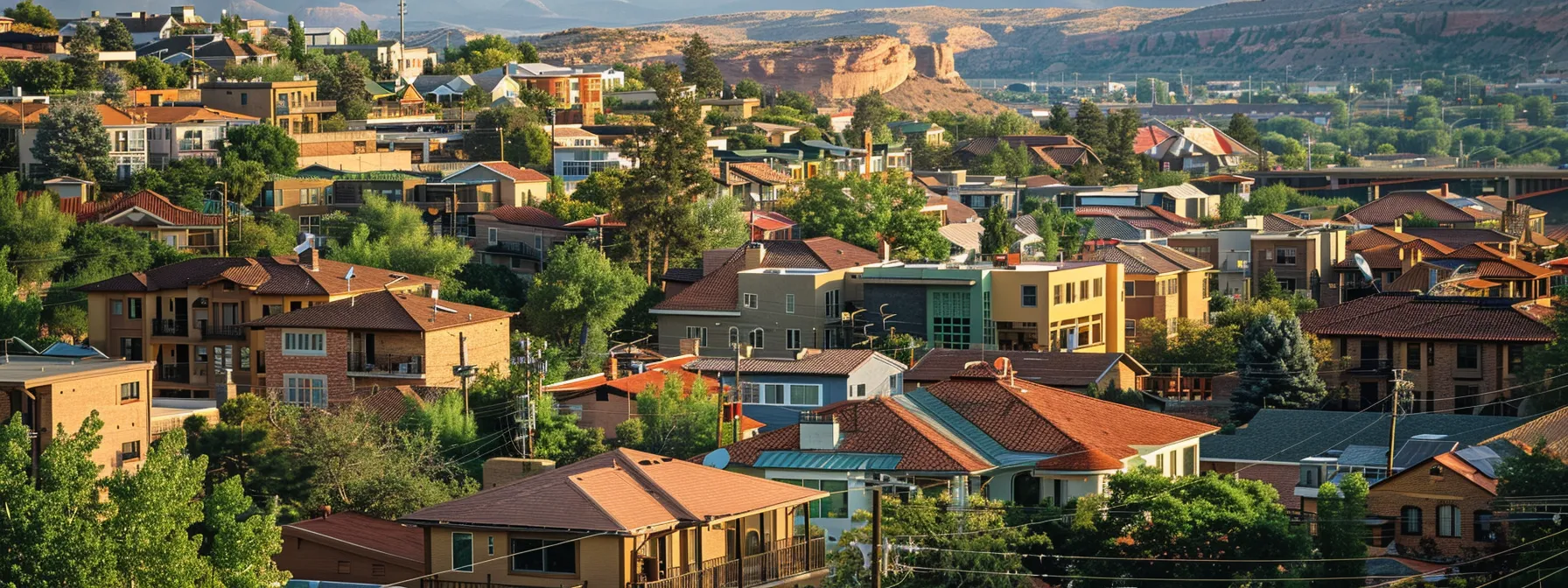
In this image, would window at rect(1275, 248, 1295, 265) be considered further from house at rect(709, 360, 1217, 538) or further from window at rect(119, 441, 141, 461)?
window at rect(119, 441, 141, 461)

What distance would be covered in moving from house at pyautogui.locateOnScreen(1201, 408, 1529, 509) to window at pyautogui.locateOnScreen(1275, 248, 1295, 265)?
1254 inches

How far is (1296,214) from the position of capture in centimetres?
10994

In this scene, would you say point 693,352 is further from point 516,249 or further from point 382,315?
point 516,249

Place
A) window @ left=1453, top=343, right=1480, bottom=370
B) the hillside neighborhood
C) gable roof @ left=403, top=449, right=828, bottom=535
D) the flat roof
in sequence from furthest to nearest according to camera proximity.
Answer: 1. window @ left=1453, top=343, right=1480, bottom=370
2. the flat roof
3. the hillside neighborhood
4. gable roof @ left=403, top=449, right=828, bottom=535

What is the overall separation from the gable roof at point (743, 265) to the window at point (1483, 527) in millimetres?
31601

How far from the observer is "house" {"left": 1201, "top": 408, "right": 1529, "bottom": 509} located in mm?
47375

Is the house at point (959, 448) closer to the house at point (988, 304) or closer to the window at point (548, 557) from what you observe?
the window at point (548, 557)

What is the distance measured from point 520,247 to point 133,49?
147ft

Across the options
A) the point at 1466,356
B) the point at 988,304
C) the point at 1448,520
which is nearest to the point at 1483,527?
the point at 1448,520

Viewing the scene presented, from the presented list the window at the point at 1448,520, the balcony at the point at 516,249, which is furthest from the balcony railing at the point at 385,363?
the window at the point at 1448,520

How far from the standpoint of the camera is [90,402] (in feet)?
169

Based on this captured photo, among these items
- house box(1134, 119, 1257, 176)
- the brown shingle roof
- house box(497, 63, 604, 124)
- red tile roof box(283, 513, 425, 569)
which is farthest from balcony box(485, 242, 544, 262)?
house box(1134, 119, 1257, 176)

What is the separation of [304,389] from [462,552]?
95.4 feet

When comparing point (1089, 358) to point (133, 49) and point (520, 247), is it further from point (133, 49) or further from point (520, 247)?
point (133, 49)
